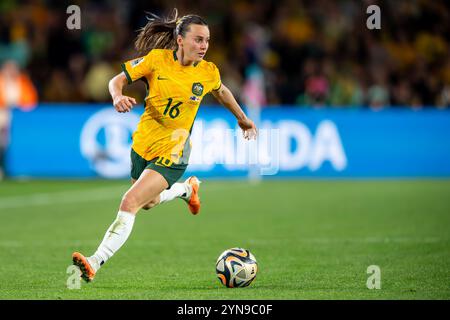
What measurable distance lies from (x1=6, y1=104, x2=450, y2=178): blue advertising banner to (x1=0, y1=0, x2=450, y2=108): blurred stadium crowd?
100 cm

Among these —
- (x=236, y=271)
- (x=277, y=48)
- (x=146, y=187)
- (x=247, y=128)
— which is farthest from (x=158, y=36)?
(x=277, y=48)

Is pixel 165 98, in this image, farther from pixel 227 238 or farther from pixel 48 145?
pixel 48 145

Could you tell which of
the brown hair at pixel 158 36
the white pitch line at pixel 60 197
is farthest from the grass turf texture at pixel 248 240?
the brown hair at pixel 158 36

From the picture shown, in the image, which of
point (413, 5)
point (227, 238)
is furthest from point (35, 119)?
point (227, 238)

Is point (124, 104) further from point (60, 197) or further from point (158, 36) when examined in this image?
point (60, 197)

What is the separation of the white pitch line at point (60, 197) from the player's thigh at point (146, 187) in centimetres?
721

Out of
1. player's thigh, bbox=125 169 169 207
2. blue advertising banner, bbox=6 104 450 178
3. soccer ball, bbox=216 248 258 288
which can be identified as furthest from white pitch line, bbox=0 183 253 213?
soccer ball, bbox=216 248 258 288

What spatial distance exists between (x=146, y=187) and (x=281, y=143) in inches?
454

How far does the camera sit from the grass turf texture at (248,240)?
A: 7328mm

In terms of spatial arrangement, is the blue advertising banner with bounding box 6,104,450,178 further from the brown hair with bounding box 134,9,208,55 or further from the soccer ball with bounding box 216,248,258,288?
the soccer ball with bounding box 216,248,258,288

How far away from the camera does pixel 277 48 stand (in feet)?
72.2

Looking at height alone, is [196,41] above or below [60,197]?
above
